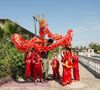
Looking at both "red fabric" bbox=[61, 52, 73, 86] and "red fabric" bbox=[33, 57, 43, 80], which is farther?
"red fabric" bbox=[33, 57, 43, 80]

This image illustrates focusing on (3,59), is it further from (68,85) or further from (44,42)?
(68,85)

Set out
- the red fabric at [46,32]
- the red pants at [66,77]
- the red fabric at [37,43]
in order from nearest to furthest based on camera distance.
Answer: the red pants at [66,77], the red fabric at [37,43], the red fabric at [46,32]

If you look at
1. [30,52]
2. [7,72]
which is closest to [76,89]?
[30,52]

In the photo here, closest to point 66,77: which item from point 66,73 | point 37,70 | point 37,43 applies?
point 66,73

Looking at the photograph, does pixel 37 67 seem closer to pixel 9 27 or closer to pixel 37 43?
pixel 37 43

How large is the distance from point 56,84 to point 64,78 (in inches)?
18.1

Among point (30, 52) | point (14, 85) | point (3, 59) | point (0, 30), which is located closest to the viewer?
point (14, 85)

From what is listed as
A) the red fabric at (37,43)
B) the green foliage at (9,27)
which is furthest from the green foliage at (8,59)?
the red fabric at (37,43)

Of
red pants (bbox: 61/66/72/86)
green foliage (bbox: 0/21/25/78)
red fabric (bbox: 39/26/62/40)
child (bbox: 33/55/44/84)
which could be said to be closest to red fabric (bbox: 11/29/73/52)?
red fabric (bbox: 39/26/62/40)

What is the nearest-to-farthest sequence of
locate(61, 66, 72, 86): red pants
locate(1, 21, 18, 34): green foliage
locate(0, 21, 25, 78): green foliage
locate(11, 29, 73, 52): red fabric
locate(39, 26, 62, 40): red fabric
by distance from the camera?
locate(61, 66, 72, 86): red pants < locate(11, 29, 73, 52): red fabric < locate(39, 26, 62, 40): red fabric < locate(0, 21, 25, 78): green foliage < locate(1, 21, 18, 34): green foliage

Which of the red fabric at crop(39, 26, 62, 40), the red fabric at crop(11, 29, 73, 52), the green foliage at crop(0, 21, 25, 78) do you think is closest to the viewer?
the red fabric at crop(11, 29, 73, 52)

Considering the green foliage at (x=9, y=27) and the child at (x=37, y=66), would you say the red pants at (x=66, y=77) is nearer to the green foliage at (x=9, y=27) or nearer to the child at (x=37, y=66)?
the child at (x=37, y=66)

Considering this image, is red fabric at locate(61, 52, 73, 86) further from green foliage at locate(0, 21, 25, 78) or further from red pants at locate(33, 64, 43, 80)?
green foliage at locate(0, 21, 25, 78)

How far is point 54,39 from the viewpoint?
14.3 metres
